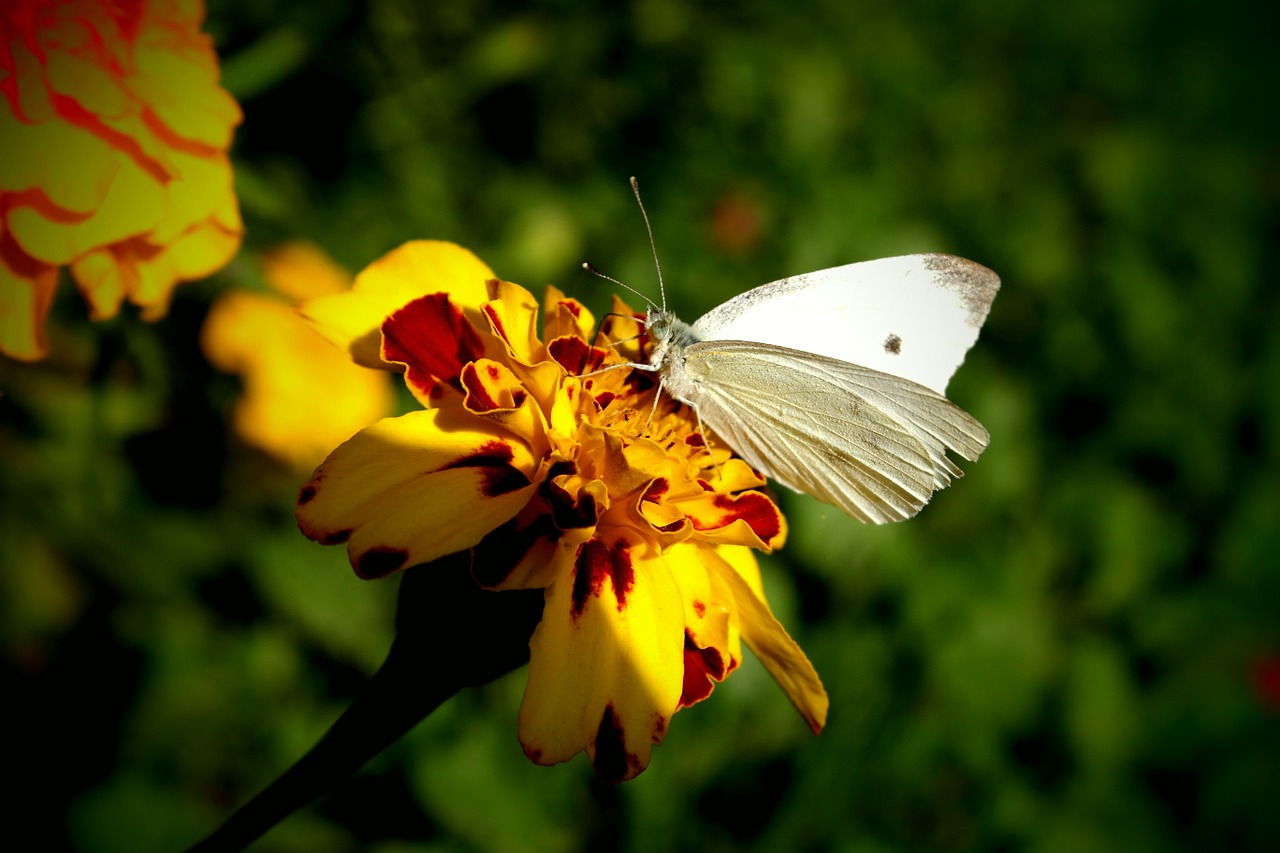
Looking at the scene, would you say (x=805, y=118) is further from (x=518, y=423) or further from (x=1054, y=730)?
(x=518, y=423)

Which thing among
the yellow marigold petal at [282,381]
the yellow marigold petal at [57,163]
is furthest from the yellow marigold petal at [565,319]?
the yellow marigold petal at [282,381]

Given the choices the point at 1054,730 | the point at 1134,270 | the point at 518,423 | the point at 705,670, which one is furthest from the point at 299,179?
the point at 1134,270

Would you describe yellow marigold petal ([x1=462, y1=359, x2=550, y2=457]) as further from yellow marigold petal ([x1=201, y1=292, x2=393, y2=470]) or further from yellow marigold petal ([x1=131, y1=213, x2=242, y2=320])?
yellow marigold petal ([x1=201, y1=292, x2=393, y2=470])

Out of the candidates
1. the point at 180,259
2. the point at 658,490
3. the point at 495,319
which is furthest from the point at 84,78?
the point at 658,490

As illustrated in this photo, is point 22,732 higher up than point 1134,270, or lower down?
lower down

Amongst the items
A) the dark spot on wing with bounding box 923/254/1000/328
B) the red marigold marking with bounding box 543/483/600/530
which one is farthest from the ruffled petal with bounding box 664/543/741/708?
the dark spot on wing with bounding box 923/254/1000/328

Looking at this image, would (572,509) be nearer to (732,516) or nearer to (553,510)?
(553,510)
